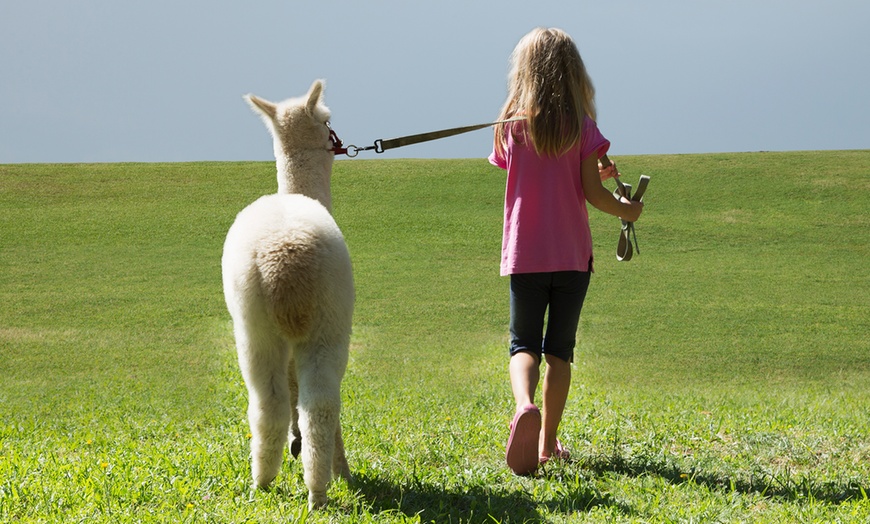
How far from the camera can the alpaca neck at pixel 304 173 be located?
4176 mm

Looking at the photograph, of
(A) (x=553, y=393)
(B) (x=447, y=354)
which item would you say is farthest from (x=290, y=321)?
(B) (x=447, y=354)

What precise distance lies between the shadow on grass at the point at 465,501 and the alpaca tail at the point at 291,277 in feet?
3.02

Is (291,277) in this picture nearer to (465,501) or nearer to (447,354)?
(465,501)

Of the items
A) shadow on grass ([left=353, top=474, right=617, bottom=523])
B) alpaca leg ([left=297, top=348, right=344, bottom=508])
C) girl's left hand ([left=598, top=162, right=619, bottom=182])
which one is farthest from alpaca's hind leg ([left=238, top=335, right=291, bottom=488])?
girl's left hand ([left=598, top=162, right=619, bottom=182])

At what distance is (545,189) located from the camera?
4129 millimetres

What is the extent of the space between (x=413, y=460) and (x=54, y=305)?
1217 cm

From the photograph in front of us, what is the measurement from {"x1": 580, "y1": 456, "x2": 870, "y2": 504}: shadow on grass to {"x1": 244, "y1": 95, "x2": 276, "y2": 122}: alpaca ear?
2606 mm

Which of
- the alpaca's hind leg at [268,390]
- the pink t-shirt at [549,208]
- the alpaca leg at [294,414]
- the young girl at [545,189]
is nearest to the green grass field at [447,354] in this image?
the alpaca leg at [294,414]

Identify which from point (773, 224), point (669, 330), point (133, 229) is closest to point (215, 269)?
point (133, 229)

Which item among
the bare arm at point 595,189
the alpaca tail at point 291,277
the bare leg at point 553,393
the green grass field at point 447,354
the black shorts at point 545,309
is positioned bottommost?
the green grass field at point 447,354

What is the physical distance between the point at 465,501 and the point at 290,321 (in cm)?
123

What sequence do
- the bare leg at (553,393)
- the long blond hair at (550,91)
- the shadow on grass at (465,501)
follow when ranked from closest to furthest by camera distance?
the shadow on grass at (465,501) → the long blond hair at (550,91) → the bare leg at (553,393)

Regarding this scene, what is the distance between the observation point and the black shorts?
4219 mm

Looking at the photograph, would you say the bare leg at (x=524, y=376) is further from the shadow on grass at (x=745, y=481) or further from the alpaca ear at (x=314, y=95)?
the alpaca ear at (x=314, y=95)
